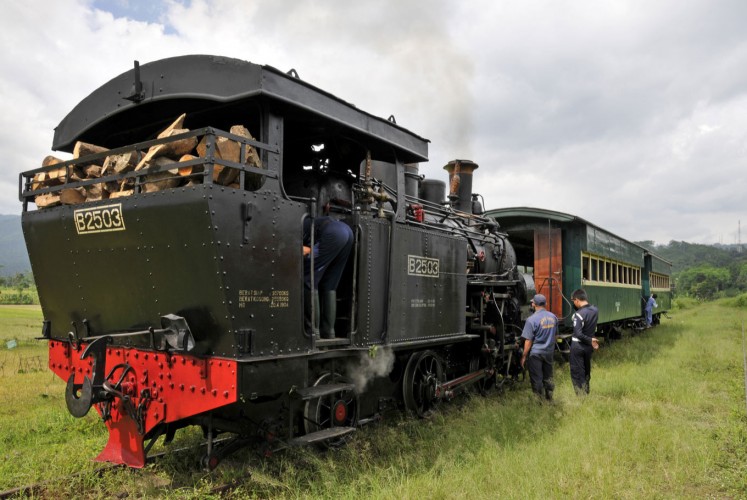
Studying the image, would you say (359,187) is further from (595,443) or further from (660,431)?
(660,431)

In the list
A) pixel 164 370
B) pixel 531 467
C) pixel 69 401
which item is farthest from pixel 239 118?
pixel 531 467

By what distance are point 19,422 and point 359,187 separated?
16.2 ft

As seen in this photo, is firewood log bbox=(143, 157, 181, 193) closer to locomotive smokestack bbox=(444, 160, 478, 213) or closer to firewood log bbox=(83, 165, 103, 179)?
firewood log bbox=(83, 165, 103, 179)

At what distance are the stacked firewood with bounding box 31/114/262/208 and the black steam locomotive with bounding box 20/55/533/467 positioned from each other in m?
0.01

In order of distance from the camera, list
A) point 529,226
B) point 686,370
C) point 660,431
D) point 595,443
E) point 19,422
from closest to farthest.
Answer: point 595,443 → point 660,431 → point 19,422 → point 686,370 → point 529,226

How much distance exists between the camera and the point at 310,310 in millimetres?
4434

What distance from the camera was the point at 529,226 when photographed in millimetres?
11672

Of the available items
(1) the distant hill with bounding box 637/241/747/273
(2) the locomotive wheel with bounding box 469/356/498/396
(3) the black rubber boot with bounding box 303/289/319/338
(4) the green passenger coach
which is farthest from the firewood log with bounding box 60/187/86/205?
(1) the distant hill with bounding box 637/241/747/273

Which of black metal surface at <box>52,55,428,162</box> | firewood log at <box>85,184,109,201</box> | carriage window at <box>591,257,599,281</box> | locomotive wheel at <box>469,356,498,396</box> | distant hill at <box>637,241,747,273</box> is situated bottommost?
locomotive wheel at <box>469,356,498,396</box>

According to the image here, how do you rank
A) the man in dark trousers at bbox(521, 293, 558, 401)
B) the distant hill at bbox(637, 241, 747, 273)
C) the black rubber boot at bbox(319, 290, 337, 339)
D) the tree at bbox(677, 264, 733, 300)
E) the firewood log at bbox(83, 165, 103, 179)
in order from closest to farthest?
the firewood log at bbox(83, 165, 103, 179) < the black rubber boot at bbox(319, 290, 337, 339) < the man in dark trousers at bbox(521, 293, 558, 401) < the tree at bbox(677, 264, 733, 300) < the distant hill at bbox(637, 241, 747, 273)

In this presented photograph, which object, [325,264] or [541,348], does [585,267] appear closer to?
[541,348]

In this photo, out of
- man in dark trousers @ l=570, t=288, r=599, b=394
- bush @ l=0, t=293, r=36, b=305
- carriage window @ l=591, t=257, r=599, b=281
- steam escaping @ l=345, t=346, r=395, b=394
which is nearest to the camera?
steam escaping @ l=345, t=346, r=395, b=394

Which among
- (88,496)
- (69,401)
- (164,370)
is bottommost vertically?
(88,496)

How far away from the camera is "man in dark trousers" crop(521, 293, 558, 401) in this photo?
7.33 metres
